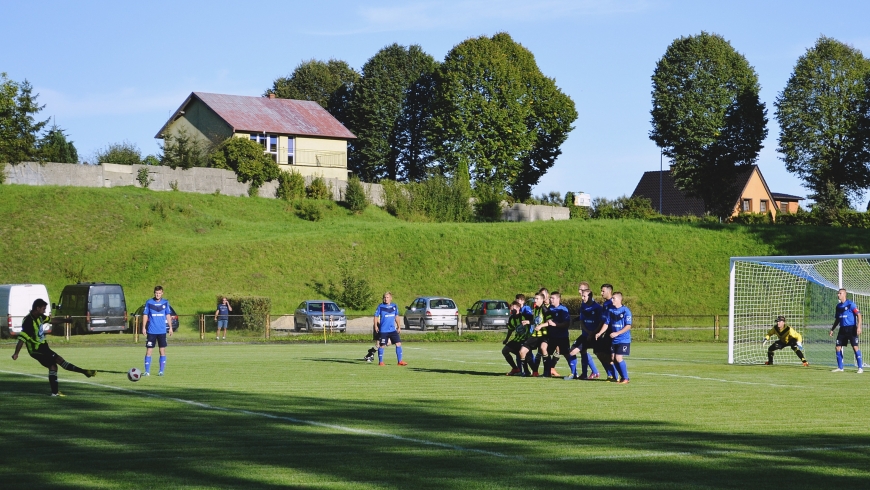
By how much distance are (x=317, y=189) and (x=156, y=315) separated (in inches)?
2051

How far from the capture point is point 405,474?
9.44m

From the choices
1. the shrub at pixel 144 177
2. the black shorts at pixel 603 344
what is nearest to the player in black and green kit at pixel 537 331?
the black shorts at pixel 603 344

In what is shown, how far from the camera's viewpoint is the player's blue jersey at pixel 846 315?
24406 millimetres

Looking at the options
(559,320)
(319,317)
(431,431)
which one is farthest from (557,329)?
(319,317)

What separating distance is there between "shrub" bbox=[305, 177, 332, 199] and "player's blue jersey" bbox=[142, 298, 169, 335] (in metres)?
51.8

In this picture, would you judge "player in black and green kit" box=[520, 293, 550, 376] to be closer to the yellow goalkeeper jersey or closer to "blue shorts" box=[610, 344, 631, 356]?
"blue shorts" box=[610, 344, 631, 356]

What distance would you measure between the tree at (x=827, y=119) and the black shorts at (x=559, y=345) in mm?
62764

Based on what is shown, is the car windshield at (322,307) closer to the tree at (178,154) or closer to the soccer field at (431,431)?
the soccer field at (431,431)

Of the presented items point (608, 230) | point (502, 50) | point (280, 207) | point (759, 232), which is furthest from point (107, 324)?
point (502, 50)

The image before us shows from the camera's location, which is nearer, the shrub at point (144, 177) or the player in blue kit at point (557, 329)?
the player in blue kit at point (557, 329)

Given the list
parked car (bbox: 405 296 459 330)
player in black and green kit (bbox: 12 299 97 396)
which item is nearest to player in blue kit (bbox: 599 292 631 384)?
player in black and green kit (bbox: 12 299 97 396)

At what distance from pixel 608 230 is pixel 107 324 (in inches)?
1331

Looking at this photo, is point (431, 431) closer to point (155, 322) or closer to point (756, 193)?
point (155, 322)

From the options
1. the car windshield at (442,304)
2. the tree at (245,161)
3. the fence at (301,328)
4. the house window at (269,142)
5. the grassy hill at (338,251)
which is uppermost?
the house window at (269,142)
